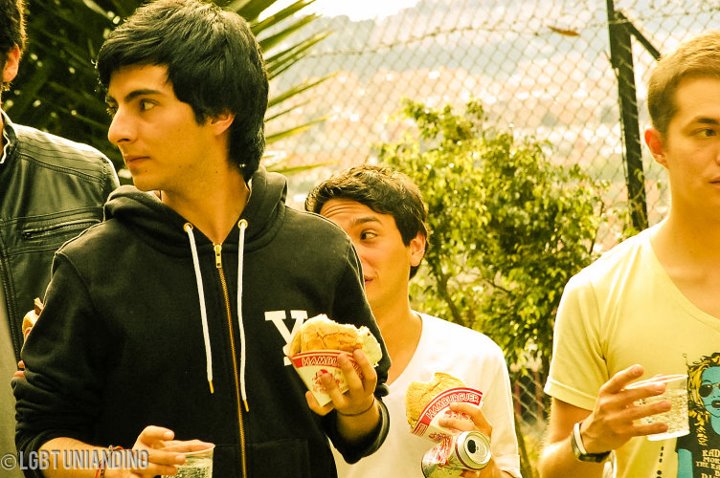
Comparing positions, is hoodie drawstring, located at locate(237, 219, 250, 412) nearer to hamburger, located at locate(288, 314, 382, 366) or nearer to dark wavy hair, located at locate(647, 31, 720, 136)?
hamburger, located at locate(288, 314, 382, 366)

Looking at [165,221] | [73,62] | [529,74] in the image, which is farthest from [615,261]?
[73,62]

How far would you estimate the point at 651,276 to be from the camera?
2955mm

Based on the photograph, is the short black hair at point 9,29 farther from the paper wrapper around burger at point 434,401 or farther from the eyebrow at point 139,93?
the paper wrapper around burger at point 434,401

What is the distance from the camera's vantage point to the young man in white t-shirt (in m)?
3.15

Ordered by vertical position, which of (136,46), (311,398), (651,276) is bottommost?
(311,398)

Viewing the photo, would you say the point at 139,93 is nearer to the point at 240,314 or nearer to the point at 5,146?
the point at 240,314

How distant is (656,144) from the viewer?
310cm

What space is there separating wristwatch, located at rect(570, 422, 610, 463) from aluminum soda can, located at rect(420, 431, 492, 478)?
224 millimetres

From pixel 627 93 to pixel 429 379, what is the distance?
2404 mm

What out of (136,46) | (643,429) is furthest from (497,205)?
(136,46)

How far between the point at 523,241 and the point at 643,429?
2.59 metres

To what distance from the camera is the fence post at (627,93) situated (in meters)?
4.96

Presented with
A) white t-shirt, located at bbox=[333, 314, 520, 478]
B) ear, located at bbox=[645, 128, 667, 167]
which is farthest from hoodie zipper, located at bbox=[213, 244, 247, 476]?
ear, located at bbox=[645, 128, 667, 167]

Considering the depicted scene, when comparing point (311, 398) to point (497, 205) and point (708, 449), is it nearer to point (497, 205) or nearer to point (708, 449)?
point (708, 449)
